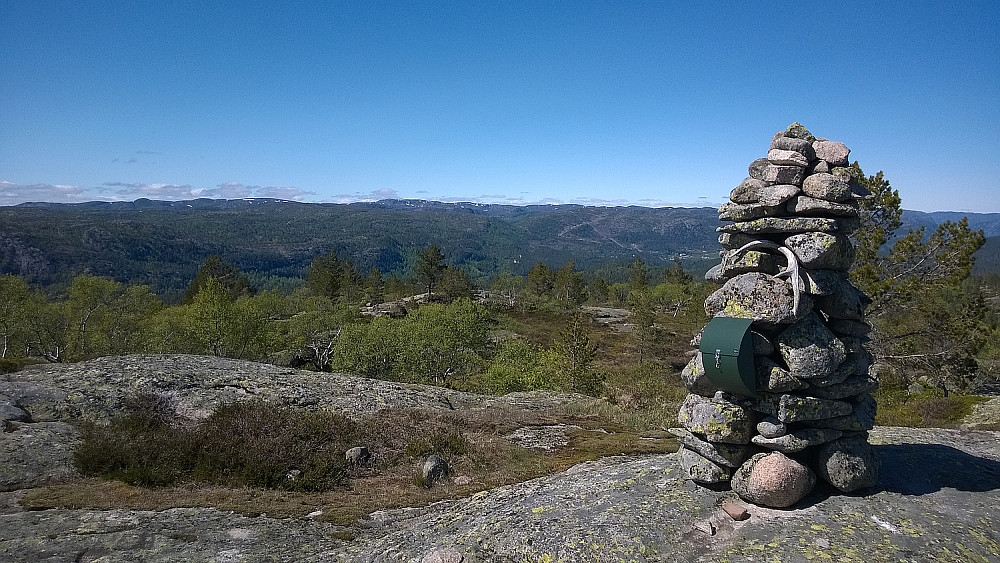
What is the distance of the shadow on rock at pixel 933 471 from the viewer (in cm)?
966

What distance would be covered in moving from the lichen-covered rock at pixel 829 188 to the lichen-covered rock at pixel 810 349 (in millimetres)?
2323

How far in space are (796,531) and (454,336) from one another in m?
42.3

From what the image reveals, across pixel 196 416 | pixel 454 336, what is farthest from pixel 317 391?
pixel 454 336

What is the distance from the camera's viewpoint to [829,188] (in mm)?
9562

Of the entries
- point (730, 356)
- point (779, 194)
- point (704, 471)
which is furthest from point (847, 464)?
point (779, 194)

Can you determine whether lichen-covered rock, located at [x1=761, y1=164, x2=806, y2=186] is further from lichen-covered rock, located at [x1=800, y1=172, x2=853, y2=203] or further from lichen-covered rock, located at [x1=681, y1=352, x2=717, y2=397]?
lichen-covered rock, located at [x1=681, y1=352, x2=717, y2=397]

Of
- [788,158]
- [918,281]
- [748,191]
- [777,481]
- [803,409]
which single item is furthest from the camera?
[918,281]

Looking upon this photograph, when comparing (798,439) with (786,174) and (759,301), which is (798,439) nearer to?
(759,301)

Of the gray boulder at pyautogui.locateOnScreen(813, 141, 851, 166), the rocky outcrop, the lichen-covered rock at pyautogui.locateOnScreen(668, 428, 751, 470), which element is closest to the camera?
the lichen-covered rock at pyautogui.locateOnScreen(668, 428, 751, 470)

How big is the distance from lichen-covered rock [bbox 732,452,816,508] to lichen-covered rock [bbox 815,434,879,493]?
312 millimetres

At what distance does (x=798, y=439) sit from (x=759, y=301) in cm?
263

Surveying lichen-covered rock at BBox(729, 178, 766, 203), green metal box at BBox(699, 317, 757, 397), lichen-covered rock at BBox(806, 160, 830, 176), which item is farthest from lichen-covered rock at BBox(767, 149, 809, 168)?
green metal box at BBox(699, 317, 757, 397)

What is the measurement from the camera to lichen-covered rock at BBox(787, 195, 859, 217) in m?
9.54

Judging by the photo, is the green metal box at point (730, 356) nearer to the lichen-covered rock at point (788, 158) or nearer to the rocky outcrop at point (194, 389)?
the lichen-covered rock at point (788, 158)
